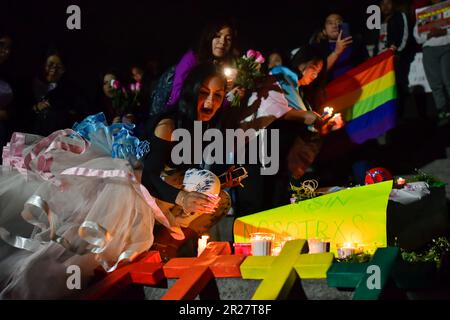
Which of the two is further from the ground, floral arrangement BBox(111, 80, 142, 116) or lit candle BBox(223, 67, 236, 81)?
lit candle BBox(223, 67, 236, 81)

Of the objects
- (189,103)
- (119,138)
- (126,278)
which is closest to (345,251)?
(126,278)

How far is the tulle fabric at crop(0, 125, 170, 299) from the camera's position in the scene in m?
2.45

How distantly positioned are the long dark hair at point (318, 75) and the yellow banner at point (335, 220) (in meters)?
2.05

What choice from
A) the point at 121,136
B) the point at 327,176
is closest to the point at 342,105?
the point at 327,176

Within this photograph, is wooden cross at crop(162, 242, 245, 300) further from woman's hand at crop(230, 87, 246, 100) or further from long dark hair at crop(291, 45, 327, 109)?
long dark hair at crop(291, 45, 327, 109)

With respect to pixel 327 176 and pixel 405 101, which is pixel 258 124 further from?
pixel 405 101

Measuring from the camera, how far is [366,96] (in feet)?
18.0

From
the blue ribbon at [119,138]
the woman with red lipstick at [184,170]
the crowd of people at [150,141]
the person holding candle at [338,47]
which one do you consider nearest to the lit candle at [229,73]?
the crowd of people at [150,141]

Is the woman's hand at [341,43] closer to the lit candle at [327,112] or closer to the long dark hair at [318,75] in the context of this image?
the long dark hair at [318,75]

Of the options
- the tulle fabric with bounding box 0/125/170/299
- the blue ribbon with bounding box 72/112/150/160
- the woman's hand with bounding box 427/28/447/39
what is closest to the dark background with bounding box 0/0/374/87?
the woman's hand with bounding box 427/28/447/39

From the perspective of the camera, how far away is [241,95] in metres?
4.74

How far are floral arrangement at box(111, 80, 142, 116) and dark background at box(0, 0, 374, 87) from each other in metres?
1.18

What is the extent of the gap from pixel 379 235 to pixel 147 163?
5.10 feet

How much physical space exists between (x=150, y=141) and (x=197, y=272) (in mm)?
1440
